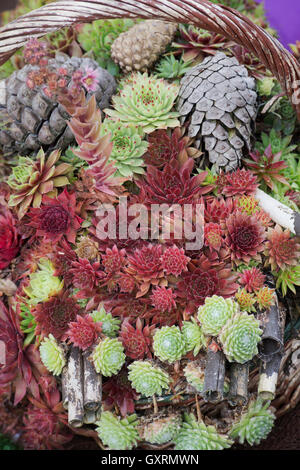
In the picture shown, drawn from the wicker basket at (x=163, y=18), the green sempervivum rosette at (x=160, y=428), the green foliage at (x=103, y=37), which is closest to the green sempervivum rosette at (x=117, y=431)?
the green sempervivum rosette at (x=160, y=428)

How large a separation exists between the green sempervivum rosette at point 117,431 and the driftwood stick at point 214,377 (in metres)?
0.22

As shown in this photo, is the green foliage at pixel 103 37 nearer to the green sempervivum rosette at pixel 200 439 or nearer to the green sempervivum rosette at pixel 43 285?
the green sempervivum rosette at pixel 43 285

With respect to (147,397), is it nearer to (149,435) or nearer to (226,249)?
(149,435)

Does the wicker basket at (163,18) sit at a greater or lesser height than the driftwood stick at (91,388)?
greater

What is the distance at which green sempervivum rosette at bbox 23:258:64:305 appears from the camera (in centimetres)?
121

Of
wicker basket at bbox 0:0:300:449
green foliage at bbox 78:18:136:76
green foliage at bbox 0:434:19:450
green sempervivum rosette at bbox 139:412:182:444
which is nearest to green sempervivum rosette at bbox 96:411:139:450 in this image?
green sempervivum rosette at bbox 139:412:182:444

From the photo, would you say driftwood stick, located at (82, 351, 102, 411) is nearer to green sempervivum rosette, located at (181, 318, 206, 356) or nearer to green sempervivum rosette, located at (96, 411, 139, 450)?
green sempervivum rosette, located at (96, 411, 139, 450)

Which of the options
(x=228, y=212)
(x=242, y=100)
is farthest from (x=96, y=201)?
(x=242, y=100)

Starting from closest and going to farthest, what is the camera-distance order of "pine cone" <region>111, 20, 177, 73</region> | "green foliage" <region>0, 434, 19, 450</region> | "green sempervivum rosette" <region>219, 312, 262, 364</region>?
"green sempervivum rosette" <region>219, 312, 262, 364</region> → "green foliage" <region>0, 434, 19, 450</region> → "pine cone" <region>111, 20, 177, 73</region>

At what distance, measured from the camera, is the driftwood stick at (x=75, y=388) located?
1063 millimetres

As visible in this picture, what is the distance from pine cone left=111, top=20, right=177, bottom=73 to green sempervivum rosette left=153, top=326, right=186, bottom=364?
79 centimetres

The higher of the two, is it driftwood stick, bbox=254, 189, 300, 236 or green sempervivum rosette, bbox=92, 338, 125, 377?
driftwood stick, bbox=254, 189, 300, 236

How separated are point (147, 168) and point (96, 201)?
167 millimetres

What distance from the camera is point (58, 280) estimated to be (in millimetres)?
1237
